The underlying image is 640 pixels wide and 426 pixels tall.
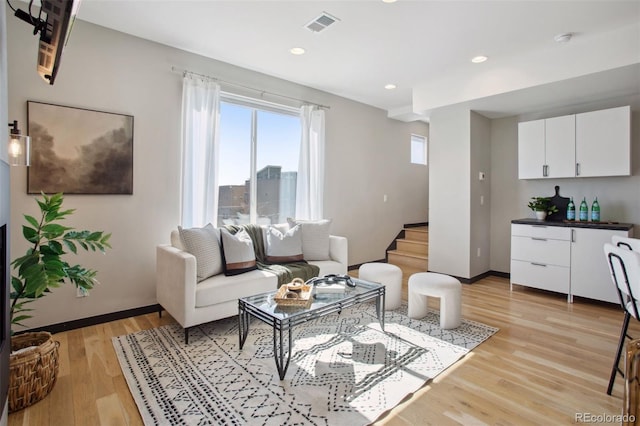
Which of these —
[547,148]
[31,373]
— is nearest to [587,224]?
[547,148]

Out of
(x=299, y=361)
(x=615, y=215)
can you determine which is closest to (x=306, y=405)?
(x=299, y=361)

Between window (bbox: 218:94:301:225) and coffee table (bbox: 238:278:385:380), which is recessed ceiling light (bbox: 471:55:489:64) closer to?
window (bbox: 218:94:301:225)

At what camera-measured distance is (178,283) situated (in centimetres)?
271

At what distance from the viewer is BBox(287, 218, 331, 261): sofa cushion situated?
3814 millimetres

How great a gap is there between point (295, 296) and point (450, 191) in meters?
3.23

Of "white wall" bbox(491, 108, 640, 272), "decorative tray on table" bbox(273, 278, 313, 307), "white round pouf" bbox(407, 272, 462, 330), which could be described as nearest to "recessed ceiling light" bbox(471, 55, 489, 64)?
"white wall" bbox(491, 108, 640, 272)

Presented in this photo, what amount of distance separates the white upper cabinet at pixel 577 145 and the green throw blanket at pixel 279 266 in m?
3.14

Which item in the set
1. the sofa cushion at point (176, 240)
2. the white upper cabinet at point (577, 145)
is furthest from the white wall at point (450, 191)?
the sofa cushion at point (176, 240)

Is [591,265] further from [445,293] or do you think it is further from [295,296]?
[295,296]

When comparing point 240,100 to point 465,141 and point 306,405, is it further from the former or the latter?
point 306,405

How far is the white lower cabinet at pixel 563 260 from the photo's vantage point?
360 cm

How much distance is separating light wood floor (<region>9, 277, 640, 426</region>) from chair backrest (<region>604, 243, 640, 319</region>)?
605 mm

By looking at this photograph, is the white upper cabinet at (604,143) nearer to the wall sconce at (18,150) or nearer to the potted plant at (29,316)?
the potted plant at (29,316)

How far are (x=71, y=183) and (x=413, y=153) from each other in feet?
18.2
